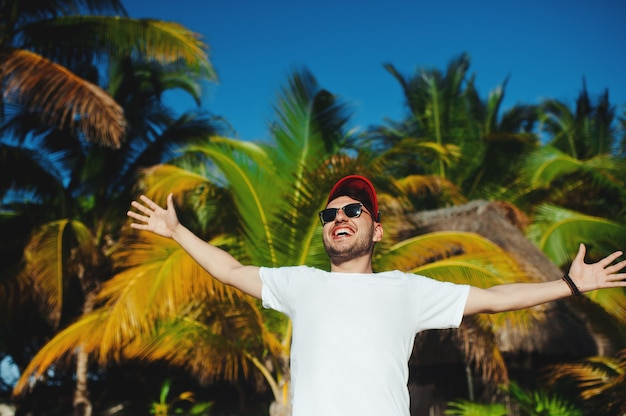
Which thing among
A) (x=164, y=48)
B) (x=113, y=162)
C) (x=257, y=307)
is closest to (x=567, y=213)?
(x=257, y=307)

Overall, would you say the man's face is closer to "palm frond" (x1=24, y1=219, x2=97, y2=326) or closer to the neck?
the neck

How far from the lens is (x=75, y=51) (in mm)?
9523

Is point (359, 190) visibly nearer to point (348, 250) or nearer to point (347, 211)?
point (347, 211)

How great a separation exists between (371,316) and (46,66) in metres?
7.64

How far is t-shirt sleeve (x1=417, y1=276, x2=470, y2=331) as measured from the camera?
2295 mm

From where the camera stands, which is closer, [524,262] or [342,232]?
[342,232]

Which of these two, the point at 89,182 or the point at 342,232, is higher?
the point at 89,182

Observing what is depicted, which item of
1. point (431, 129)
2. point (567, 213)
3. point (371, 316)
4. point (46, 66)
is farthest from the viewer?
point (431, 129)

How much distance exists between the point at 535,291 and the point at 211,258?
1306 mm

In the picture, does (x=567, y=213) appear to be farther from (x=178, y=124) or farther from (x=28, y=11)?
(x=28, y=11)

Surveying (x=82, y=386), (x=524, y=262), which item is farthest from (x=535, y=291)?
(x=82, y=386)

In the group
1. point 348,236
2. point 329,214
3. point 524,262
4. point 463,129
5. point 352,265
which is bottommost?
point 352,265

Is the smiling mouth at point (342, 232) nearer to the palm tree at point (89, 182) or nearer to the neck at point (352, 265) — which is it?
the neck at point (352, 265)

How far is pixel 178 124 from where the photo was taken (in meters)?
11.5
